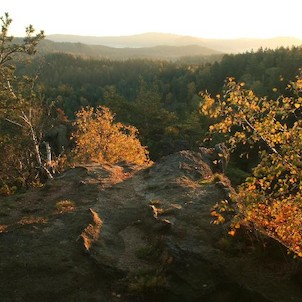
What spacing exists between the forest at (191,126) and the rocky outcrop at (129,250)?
1.91m

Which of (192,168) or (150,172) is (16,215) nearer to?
(150,172)

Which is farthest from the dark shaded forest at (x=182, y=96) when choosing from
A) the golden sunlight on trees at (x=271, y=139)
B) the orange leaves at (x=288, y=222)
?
the orange leaves at (x=288, y=222)

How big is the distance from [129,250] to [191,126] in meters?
80.8

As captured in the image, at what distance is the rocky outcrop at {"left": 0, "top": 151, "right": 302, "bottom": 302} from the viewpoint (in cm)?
1745

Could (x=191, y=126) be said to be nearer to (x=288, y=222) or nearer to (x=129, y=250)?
(x=129, y=250)

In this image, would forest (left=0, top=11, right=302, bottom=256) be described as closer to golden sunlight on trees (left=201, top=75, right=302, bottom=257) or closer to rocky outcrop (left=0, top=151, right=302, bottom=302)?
golden sunlight on trees (left=201, top=75, right=302, bottom=257)

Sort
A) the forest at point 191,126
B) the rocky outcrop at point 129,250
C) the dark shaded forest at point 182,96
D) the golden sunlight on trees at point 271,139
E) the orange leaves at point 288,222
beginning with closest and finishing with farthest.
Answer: the golden sunlight on trees at point 271,139 < the orange leaves at point 288,222 < the forest at point 191,126 < the rocky outcrop at point 129,250 < the dark shaded forest at point 182,96

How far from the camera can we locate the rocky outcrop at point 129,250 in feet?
57.3

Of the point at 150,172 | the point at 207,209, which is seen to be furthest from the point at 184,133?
the point at 207,209

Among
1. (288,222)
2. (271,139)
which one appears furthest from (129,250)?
(271,139)

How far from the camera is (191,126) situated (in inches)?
3974

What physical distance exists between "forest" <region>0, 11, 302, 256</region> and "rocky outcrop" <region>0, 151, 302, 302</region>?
1913mm

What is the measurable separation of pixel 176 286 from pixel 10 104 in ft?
73.3

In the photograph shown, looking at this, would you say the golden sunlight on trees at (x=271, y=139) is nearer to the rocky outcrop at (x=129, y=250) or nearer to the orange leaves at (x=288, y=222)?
the orange leaves at (x=288, y=222)
